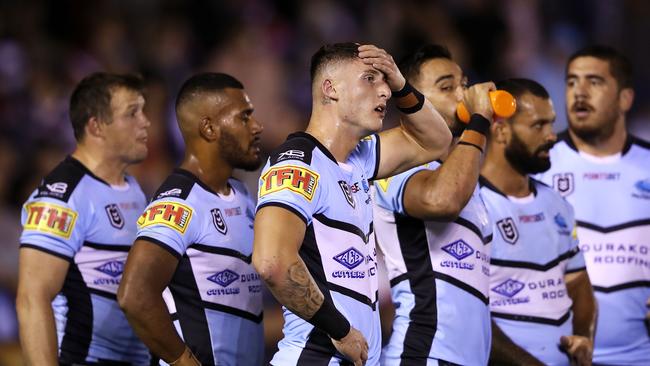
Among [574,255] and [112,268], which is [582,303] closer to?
[574,255]

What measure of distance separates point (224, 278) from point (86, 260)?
0.97 meters

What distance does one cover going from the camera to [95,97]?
7.09 metres

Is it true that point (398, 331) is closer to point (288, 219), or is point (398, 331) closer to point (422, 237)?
point (422, 237)

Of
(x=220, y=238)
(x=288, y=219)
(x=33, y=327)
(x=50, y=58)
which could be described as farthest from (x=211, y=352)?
(x=50, y=58)

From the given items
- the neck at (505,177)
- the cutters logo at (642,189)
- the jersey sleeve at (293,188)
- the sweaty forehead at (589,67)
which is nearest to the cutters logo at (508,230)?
the neck at (505,177)

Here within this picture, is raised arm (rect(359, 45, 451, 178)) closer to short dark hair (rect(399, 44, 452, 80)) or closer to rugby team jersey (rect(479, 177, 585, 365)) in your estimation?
short dark hair (rect(399, 44, 452, 80))

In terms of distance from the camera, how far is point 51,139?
11844mm

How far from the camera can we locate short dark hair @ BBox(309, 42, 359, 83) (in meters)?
5.62

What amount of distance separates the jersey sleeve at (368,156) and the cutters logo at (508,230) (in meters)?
1.15

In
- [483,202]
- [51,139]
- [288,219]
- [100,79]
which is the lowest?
[288,219]

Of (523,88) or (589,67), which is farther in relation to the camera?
(589,67)

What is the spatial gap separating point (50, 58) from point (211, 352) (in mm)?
7496

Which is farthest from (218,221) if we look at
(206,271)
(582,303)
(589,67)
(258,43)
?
(258,43)

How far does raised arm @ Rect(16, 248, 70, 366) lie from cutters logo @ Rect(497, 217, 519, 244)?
2.63 meters
